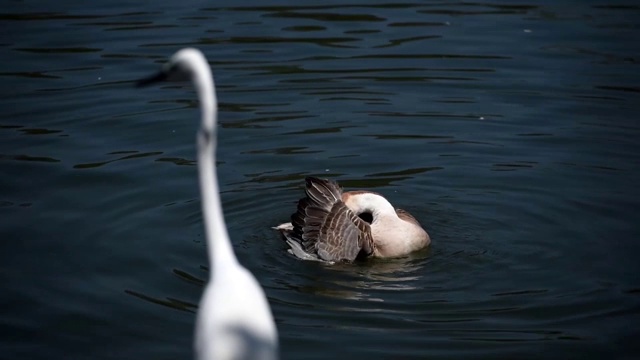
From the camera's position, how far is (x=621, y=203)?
32.1 feet

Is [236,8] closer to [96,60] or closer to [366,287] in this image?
[96,60]

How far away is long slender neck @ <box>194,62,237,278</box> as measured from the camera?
4684 mm

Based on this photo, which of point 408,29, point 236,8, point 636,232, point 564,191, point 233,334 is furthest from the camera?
point 236,8

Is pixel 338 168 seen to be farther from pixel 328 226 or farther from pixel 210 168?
pixel 210 168

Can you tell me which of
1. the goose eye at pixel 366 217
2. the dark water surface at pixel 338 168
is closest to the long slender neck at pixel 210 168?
the dark water surface at pixel 338 168

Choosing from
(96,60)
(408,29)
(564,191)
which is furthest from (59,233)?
(408,29)

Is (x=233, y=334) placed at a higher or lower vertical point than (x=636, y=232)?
higher

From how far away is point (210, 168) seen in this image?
4812 mm

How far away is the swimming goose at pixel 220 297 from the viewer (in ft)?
15.7

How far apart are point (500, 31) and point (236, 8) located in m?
4.09

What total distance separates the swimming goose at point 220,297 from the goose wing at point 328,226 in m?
3.91

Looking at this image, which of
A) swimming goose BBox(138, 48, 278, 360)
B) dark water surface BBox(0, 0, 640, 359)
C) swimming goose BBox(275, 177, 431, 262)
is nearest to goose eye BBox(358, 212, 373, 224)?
swimming goose BBox(275, 177, 431, 262)

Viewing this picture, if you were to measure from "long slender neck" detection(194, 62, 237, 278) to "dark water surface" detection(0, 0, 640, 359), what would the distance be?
242cm

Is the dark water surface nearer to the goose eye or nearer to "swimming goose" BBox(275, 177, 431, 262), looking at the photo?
"swimming goose" BBox(275, 177, 431, 262)
